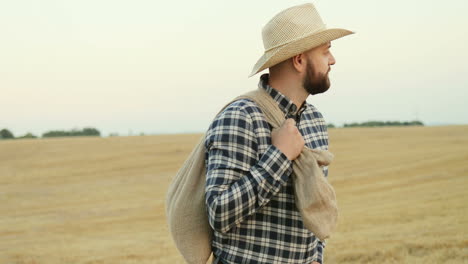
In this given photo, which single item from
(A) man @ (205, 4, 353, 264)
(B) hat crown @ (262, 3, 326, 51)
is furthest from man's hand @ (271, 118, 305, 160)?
(B) hat crown @ (262, 3, 326, 51)

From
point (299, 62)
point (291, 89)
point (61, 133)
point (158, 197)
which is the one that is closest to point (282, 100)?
point (291, 89)

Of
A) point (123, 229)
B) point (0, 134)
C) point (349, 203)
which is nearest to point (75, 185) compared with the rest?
point (123, 229)

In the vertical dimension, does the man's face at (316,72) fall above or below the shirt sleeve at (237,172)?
above

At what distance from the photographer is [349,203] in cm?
1698

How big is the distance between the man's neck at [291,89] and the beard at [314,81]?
0.10 feet

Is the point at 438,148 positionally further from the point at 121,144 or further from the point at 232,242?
the point at 232,242

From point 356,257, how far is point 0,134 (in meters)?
42.5

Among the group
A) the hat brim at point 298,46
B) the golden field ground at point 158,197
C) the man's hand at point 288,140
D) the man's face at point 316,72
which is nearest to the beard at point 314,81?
the man's face at point 316,72

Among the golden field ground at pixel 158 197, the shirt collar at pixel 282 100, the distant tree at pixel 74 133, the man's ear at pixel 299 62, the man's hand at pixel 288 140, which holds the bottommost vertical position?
the distant tree at pixel 74 133

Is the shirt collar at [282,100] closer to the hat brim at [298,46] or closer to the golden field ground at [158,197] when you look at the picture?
the hat brim at [298,46]

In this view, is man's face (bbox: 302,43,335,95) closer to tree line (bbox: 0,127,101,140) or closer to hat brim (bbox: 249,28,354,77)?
hat brim (bbox: 249,28,354,77)

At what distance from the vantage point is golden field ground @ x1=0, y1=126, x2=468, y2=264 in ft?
30.4

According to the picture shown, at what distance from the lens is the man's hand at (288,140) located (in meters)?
2.30

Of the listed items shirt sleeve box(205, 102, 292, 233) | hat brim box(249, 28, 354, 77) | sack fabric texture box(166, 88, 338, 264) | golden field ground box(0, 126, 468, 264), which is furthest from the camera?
golden field ground box(0, 126, 468, 264)
